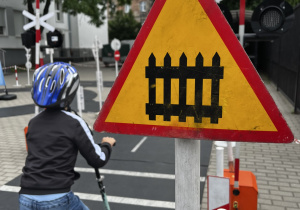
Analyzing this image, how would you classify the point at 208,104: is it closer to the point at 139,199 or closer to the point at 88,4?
the point at 139,199

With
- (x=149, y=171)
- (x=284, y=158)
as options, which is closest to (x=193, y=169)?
(x=149, y=171)

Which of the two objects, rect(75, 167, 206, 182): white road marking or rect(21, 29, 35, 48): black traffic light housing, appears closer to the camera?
rect(75, 167, 206, 182): white road marking

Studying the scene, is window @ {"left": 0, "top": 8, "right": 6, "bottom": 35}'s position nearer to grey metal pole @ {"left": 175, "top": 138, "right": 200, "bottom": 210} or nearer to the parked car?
the parked car

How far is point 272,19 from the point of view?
330 centimetres

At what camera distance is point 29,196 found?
2.02 metres

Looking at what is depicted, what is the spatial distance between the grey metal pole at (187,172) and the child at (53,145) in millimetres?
816

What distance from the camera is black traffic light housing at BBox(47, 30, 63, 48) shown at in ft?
23.8

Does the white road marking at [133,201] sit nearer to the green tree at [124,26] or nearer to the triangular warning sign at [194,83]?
the triangular warning sign at [194,83]

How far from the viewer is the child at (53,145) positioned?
79.2 inches

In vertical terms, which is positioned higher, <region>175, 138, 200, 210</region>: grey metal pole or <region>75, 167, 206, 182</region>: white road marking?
<region>175, 138, 200, 210</region>: grey metal pole

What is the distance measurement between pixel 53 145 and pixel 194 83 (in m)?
1.11

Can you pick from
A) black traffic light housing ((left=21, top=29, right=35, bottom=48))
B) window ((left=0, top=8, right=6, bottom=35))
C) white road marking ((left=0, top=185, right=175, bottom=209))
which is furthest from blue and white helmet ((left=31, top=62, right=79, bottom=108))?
window ((left=0, top=8, right=6, bottom=35))

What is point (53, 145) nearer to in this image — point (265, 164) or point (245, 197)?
point (245, 197)

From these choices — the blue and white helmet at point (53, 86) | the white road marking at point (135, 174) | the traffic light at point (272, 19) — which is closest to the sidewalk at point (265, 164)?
the white road marking at point (135, 174)
